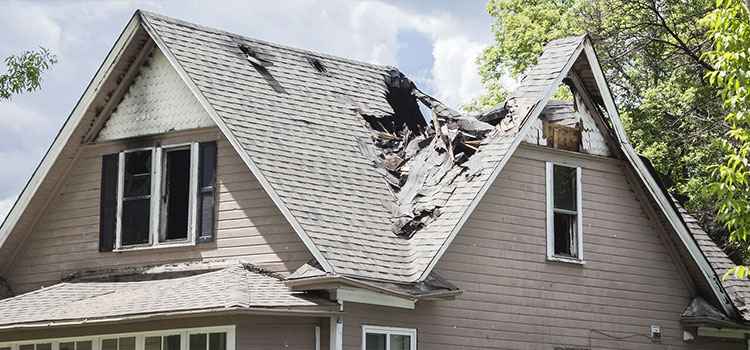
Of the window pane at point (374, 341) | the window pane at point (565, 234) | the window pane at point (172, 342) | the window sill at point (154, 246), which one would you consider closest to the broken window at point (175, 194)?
the window sill at point (154, 246)

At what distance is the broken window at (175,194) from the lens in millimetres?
21953

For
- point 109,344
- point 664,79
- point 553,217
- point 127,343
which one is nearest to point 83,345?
point 109,344

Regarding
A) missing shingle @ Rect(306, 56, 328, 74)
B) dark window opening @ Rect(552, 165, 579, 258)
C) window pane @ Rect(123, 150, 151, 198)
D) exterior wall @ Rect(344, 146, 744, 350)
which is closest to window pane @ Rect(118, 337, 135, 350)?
window pane @ Rect(123, 150, 151, 198)

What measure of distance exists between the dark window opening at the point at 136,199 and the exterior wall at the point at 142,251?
0.27 metres

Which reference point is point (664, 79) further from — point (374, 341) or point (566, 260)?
point (374, 341)

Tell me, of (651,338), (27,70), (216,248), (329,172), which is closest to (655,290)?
(651,338)

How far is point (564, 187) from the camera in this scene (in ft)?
76.4

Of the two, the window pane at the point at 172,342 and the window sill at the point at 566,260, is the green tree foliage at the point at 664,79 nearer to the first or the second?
the window sill at the point at 566,260

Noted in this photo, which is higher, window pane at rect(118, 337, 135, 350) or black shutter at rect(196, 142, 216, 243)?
black shutter at rect(196, 142, 216, 243)

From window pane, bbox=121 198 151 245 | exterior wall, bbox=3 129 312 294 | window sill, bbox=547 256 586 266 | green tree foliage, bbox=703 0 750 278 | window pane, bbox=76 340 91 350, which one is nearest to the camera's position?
green tree foliage, bbox=703 0 750 278

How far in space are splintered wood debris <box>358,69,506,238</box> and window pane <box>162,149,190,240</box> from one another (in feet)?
9.78

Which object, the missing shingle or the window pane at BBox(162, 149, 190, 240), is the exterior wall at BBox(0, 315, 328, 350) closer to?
the window pane at BBox(162, 149, 190, 240)

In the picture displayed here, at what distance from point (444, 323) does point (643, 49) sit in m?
11.9

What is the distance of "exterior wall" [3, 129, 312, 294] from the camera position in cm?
2073
